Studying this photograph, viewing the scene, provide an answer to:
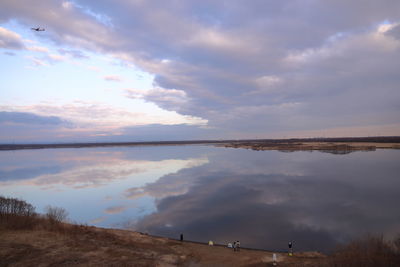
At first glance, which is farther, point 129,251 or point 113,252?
point 129,251

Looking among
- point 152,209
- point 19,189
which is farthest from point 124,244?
point 19,189

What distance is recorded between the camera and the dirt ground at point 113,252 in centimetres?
1028

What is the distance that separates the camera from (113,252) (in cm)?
1137

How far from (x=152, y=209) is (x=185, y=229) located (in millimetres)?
5306

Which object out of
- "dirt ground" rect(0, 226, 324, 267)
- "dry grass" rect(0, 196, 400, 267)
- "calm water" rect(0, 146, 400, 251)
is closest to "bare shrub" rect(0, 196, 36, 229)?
"dry grass" rect(0, 196, 400, 267)

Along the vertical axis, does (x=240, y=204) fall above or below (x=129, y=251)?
below

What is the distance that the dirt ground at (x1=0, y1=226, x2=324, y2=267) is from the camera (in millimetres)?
10281

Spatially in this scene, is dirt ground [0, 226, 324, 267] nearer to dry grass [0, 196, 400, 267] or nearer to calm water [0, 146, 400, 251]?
dry grass [0, 196, 400, 267]

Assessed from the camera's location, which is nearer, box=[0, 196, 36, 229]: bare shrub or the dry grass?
the dry grass

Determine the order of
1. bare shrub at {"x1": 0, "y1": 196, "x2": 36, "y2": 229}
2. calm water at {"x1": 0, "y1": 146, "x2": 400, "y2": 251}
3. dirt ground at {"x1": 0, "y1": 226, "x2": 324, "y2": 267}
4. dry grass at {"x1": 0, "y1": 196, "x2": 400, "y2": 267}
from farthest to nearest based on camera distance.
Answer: calm water at {"x1": 0, "y1": 146, "x2": 400, "y2": 251} → bare shrub at {"x1": 0, "y1": 196, "x2": 36, "y2": 229} → dirt ground at {"x1": 0, "y1": 226, "x2": 324, "y2": 267} → dry grass at {"x1": 0, "y1": 196, "x2": 400, "y2": 267}

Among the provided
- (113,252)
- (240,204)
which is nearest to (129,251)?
(113,252)

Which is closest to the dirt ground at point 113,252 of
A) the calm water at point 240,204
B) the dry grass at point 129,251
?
the dry grass at point 129,251

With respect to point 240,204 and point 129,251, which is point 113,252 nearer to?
point 129,251

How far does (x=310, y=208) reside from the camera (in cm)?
1977
